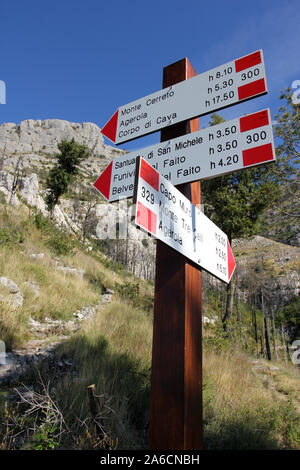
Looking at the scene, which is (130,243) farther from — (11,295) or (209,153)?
(209,153)

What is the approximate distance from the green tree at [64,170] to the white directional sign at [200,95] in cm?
1947

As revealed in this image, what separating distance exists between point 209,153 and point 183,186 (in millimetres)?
322

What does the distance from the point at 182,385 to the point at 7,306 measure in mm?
4329

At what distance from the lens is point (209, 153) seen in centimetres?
211

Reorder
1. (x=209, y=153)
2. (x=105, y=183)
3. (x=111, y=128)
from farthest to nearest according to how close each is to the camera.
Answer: (x=111, y=128) → (x=105, y=183) → (x=209, y=153)

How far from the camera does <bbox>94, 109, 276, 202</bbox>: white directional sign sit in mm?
1973

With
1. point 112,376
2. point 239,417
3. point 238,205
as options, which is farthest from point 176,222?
point 238,205

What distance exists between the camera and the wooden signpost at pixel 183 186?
160 centimetres

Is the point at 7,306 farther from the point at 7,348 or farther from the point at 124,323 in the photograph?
the point at 124,323

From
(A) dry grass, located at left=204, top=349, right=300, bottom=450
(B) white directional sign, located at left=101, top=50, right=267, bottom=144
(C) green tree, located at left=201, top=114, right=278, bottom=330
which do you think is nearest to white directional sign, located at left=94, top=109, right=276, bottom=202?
(B) white directional sign, located at left=101, top=50, right=267, bottom=144

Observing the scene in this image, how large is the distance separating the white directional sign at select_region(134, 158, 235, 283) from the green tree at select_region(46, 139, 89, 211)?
2032cm

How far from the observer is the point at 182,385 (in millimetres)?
1591

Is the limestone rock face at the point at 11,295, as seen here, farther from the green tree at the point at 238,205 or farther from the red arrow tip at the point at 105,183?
the green tree at the point at 238,205

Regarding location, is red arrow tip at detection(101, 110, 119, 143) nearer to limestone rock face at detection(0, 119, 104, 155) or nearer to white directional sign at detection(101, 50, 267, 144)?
white directional sign at detection(101, 50, 267, 144)
